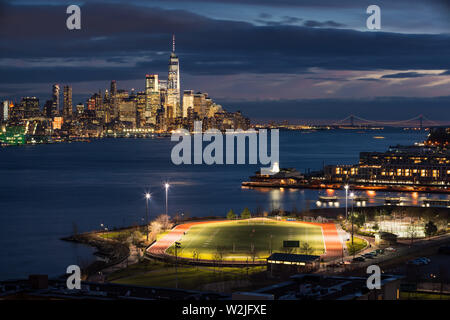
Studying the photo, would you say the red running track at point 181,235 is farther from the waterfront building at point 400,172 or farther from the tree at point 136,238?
the waterfront building at point 400,172

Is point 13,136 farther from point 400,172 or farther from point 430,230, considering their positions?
point 430,230

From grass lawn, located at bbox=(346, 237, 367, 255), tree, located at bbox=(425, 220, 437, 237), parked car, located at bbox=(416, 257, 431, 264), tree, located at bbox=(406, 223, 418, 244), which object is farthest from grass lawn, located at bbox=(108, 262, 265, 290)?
tree, located at bbox=(425, 220, 437, 237)

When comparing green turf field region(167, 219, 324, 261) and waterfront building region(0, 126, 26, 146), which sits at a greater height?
waterfront building region(0, 126, 26, 146)

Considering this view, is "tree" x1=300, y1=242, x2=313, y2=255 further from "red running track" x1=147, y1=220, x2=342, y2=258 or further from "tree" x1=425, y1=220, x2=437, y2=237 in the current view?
"tree" x1=425, y1=220, x2=437, y2=237

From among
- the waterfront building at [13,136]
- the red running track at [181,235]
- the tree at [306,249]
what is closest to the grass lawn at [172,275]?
the red running track at [181,235]
